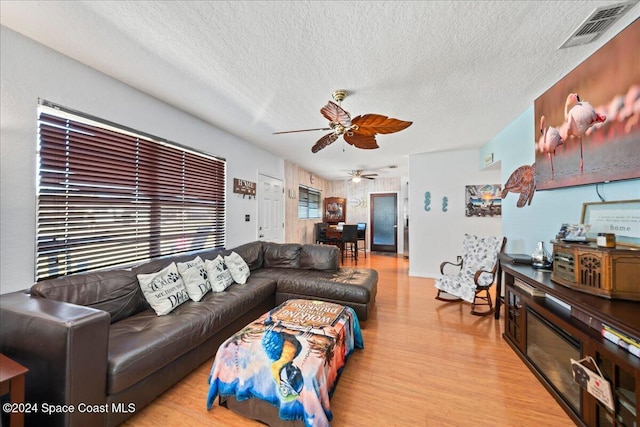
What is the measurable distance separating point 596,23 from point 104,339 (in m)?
3.59

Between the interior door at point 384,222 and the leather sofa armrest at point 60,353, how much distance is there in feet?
24.2

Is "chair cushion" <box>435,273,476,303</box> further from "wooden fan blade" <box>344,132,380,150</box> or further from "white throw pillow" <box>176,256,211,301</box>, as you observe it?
"white throw pillow" <box>176,256,211,301</box>

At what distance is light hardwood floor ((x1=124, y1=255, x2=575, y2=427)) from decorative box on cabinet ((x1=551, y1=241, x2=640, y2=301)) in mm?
848

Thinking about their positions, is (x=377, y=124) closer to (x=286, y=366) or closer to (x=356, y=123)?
(x=356, y=123)

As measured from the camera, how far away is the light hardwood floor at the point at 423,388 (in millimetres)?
1487

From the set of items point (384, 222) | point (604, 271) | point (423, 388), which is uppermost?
point (384, 222)

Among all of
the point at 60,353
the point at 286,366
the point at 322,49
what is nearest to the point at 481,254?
the point at 286,366

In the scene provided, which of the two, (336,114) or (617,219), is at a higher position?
(336,114)

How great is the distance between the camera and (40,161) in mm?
1767

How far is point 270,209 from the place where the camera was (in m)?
4.82

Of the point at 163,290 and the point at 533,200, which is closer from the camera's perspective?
the point at 163,290

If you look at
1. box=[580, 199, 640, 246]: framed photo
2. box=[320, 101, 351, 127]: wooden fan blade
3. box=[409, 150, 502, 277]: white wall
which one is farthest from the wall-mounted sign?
box=[580, 199, 640, 246]: framed photo

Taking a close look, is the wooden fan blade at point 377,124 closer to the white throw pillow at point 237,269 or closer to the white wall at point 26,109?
the white throw pillow at point 237,269

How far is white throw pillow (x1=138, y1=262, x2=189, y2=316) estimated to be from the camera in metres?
2.00
